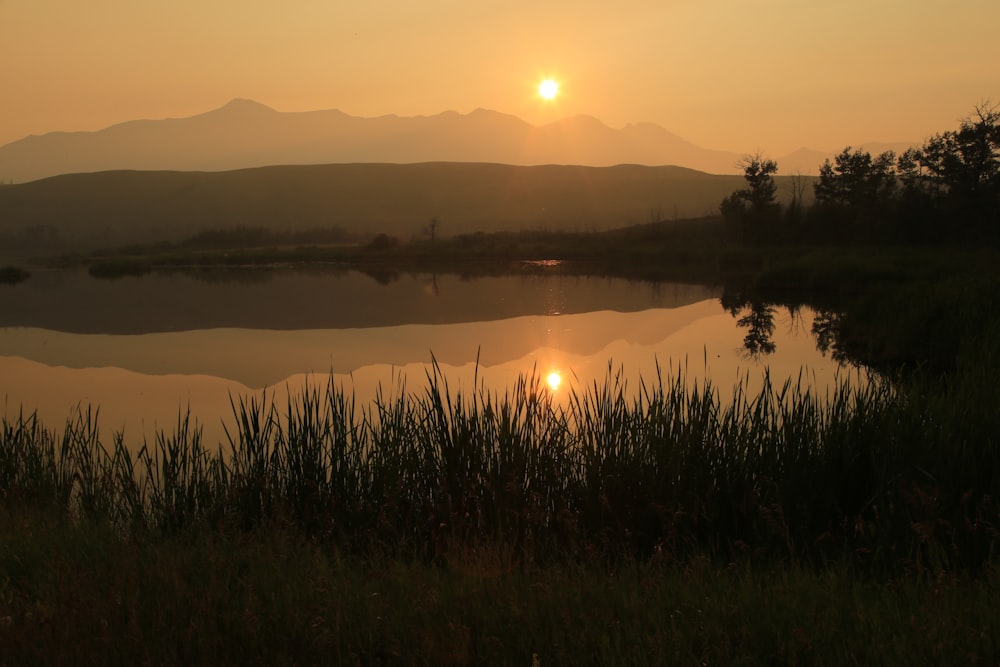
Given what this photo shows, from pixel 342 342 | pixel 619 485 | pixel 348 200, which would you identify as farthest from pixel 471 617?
pixel 348 200

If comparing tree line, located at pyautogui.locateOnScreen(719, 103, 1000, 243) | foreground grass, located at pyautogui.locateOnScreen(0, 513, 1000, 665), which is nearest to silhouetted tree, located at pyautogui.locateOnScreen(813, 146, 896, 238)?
tree line, located at pyautogui.locateOnScreen(719, 103, 1000, 243)

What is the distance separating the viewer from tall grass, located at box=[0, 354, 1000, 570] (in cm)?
522

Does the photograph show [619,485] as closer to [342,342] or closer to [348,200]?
[342,342]

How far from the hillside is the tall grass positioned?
71.6 m

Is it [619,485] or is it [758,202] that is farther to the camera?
[758,202]

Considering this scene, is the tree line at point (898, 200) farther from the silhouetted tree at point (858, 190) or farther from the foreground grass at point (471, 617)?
the foreground grass at point (471, 617)

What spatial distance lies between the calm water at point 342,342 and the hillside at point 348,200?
47.6 meters

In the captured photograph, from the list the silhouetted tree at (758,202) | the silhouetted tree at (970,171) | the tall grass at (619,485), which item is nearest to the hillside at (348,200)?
the silhouetted tree at (758,202)

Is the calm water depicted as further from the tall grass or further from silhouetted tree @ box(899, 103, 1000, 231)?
silhouetted tree @ box(899, 103, 1000, 231)

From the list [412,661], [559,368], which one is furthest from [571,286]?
[412,661]

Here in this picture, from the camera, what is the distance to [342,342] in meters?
19.2

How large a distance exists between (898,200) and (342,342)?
2719 centimetres

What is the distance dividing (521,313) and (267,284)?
16830 millimetres

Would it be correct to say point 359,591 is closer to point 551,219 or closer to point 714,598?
point 714,598
